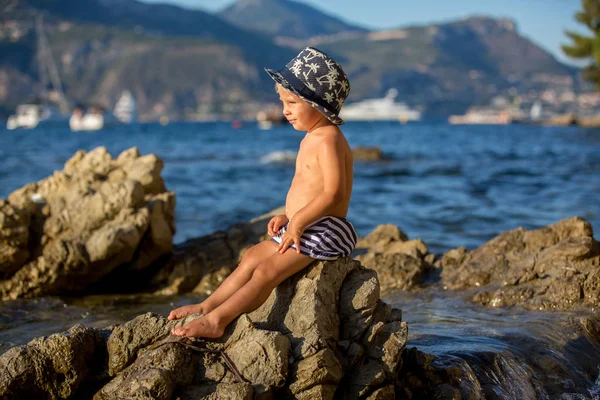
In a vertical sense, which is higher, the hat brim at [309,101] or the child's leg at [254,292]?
the hat brim at [309,101]

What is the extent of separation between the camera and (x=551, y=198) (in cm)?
1258

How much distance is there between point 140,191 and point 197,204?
19.3ft

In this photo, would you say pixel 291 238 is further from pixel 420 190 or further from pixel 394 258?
pixel 420 190

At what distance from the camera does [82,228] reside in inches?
232

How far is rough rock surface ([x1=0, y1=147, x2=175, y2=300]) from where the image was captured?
554cm

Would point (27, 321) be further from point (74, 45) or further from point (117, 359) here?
point (74, 45)

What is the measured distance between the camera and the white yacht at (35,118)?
3250 inches

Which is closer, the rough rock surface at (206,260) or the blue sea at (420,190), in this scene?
the rough rock surface at (206,260)

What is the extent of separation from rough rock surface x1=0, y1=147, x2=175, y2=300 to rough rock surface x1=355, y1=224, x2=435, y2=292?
1735 millimetres

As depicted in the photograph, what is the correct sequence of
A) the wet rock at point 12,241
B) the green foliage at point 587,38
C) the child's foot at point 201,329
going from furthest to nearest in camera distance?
the green foliage at point 587,38, the wet rock at point 12,241, the child's foot at point 201,329

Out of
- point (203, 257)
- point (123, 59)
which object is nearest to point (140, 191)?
point (203, 257)

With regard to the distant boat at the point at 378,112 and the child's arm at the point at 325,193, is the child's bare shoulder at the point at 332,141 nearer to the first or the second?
the child's arm at the point at 325,193

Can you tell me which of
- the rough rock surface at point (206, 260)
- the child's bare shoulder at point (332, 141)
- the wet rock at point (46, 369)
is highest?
the child's bare shoulder at point (332, 141)

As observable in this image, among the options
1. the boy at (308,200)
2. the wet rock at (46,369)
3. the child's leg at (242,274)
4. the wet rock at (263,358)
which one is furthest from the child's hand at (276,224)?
the wet rock at (46,369)
